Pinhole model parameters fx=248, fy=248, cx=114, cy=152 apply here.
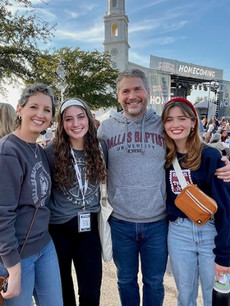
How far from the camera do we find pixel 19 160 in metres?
1.54

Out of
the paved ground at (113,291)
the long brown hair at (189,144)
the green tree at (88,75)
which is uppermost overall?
the green tree at (88,75)

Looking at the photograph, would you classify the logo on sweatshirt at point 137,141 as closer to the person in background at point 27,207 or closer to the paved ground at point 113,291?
the person in background at point 27,207

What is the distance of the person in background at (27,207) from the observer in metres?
1.43

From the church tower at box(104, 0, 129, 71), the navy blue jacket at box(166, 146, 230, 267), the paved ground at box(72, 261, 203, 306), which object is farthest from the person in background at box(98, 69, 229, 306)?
the church tower at box(104, 0, 129, 71)

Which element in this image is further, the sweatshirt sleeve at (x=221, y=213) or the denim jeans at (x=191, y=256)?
the denim jeans at (x=191, y=256)

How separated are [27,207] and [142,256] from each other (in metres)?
1.18

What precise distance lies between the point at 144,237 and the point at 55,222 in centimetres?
77

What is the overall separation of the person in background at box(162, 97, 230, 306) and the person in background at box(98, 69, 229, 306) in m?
0.12

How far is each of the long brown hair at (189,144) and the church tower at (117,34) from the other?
43.1 metres

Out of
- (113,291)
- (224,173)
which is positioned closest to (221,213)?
(224,173)

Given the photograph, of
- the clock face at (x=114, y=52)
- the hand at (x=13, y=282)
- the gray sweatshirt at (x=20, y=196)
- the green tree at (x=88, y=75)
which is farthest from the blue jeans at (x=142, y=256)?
the clock face at (x=114, y=52)

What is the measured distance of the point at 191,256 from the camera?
1.95 meters

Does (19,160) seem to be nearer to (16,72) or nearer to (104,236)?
(104,236)

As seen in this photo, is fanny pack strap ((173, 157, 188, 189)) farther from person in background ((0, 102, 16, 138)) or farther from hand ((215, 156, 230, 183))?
person in background ((0, 102, 16, 138))
